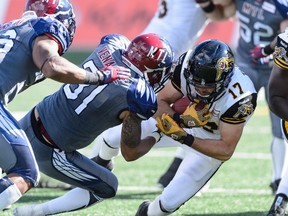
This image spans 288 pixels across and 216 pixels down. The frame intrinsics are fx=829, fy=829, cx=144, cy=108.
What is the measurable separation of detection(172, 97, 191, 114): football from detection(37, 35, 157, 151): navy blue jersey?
54 centimetres

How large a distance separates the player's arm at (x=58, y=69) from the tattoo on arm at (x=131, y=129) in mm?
258

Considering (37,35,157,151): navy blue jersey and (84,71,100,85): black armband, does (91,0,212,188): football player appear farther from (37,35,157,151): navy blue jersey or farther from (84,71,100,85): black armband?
(84,71,100,85): black armband

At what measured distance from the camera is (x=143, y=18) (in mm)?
15617

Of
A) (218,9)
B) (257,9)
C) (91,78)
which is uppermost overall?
(91,78)

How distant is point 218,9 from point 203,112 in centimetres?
249

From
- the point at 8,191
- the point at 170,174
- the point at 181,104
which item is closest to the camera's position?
the point at 8,191

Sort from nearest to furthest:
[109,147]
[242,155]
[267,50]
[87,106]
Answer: [87,106] < [109,147] < [267,50] < [242,155]

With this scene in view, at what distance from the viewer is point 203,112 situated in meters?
4.82

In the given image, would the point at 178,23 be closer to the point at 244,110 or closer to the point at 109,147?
the point at 109,147

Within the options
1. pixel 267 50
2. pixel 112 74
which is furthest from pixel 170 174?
pixel 112 74

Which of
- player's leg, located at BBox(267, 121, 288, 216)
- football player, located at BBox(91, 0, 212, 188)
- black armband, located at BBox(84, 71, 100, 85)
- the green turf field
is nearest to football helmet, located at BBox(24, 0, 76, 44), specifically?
black armband, located at BBox(84, 71, 100, 85)

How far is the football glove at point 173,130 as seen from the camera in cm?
459

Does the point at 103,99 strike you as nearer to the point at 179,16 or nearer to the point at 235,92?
the point at 235,92

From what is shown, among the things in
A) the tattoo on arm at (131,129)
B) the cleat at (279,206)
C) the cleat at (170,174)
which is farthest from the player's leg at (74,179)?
the cleat at (170,174)
